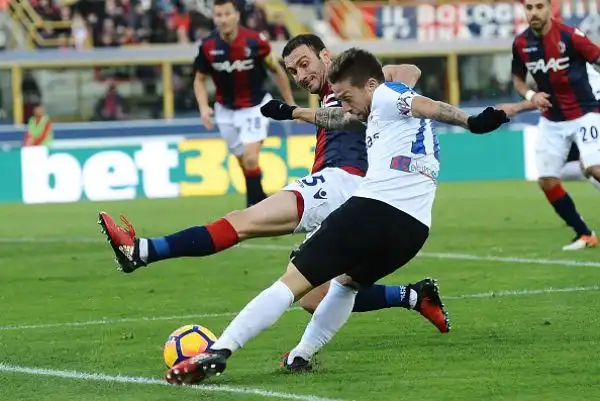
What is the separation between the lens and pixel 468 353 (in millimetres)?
7605

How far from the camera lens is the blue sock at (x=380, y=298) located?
8.21m

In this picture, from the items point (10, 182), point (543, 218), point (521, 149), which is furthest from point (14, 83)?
point (543, 218)

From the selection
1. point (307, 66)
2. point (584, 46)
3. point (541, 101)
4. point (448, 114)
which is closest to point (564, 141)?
point (584, 46)

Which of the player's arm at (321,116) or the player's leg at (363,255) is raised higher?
the player's arm at (321,116)

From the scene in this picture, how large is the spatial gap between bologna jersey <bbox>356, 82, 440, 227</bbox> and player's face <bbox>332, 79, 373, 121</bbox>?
0.23 feet

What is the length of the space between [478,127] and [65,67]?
2817cm

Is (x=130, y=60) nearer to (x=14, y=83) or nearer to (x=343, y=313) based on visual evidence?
(x=14, y=83)

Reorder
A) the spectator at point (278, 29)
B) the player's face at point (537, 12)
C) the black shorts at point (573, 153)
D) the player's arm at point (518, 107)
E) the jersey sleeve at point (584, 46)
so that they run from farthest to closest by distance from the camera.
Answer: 1. the spectator at point (278, 29)
2. the black shorts at point (573, 153)
3. the jersey sleeve at point (584, 46)
4. the player's face at point (537, 12)
5. the player's arm at point (518, 107)

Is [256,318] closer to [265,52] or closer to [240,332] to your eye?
[240,332]

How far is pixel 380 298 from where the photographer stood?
27.0ft

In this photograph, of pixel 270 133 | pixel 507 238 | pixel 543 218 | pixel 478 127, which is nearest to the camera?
pixel 478 127

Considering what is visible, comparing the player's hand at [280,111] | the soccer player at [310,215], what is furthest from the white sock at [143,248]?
the player's hand at [280,111]

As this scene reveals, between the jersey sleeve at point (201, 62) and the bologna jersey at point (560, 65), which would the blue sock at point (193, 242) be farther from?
the jersey sleeve at point (201, 62)

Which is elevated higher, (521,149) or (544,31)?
(544,31)
